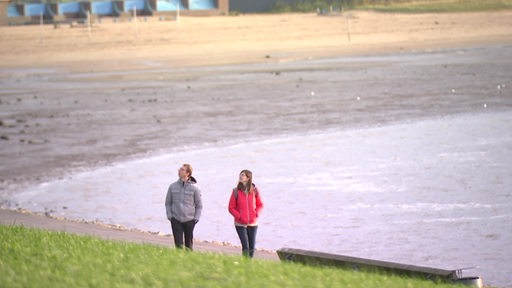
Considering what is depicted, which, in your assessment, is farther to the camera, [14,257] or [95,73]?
[95,73]

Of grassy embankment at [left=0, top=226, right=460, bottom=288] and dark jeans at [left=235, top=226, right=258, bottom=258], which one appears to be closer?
grassy embankment at [left=0, top=226, right=460, bottom=288]

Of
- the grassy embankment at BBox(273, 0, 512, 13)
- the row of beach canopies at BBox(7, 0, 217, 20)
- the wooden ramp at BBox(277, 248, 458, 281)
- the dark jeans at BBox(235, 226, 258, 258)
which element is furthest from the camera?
the grassy embankment at BBox(273, 0, 512, 13)

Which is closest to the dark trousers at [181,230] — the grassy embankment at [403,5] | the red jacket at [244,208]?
the red jacket at [244,208]

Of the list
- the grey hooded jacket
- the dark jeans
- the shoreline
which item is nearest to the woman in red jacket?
the dark jeans

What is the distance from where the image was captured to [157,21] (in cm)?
6156

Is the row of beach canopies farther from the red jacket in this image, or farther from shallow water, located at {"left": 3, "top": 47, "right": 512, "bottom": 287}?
the red jacket

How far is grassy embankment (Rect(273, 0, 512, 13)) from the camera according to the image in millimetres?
66356

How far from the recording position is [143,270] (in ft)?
33.1

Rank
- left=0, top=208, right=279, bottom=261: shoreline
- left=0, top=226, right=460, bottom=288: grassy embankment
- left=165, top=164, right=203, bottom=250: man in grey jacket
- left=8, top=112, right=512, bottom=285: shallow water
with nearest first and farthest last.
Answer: left=0, top=226, right=460, bottom=288: grassy embankment < left=165, top=164, right=203, bottom=250: man in grey jacket < left=0, top=208, right=279, bottom=261: shoreline < left=8, top=112, right=512, bottom=285: shallow water

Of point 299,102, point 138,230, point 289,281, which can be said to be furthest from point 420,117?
point 289,281

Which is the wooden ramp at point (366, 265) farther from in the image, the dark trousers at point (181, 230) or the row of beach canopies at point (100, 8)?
the row of beach canopies at point (100, 8)

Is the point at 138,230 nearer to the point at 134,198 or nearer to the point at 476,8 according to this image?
the point at 134,198

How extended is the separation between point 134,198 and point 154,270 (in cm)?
1052

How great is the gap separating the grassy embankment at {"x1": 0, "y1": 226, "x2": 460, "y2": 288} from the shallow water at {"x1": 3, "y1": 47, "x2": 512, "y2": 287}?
148 inches
